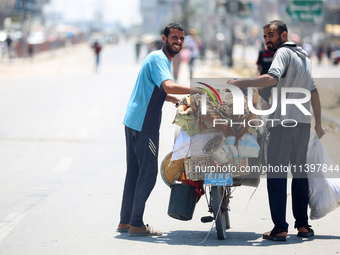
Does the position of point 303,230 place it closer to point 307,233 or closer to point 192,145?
point 307,233

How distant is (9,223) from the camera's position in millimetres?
7191

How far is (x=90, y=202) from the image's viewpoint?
8305 mm

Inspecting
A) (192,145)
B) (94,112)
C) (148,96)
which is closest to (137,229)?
(192,145)

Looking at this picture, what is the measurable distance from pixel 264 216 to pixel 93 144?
606cm

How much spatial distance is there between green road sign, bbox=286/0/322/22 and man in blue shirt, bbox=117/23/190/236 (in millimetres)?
18505

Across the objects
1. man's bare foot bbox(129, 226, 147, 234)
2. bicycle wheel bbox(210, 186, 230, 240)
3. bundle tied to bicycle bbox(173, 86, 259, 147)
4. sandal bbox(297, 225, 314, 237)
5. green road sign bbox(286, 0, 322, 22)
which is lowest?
sandal bbox(297, 225, 314, 237)

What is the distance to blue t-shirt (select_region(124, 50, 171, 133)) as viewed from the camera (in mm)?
6391

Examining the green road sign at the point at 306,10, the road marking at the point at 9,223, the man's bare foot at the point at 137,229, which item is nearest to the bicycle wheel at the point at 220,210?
the man's bare foot at the point at 137,229

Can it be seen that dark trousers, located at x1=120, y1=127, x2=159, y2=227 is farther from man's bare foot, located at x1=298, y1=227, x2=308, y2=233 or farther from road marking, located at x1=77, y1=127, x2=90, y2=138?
road marking, located at x1=77, y1=127, x2=90, y2=138

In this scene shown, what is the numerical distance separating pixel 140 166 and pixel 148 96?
645mm

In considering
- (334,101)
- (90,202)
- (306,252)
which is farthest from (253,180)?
(334,101)

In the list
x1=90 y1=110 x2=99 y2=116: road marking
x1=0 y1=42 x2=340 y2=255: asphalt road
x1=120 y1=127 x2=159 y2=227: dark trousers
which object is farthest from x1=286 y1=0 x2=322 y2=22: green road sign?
x1=120 y1=127 x2=159 y2=227: dark trousers

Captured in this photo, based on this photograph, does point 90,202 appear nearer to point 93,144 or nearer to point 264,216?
point 264,216

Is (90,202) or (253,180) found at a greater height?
(253,180)
